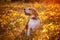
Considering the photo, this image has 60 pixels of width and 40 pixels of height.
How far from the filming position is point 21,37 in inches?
106

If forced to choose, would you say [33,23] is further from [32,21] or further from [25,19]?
[25,19]

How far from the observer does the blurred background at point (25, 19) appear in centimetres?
270

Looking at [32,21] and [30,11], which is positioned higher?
[30,11]

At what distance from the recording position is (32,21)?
2.76m

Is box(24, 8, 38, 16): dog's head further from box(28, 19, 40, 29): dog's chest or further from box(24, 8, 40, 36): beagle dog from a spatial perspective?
box(28, 19, 40, 29): dog's chest

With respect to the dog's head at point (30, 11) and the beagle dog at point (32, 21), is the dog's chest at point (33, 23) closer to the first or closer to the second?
the beagle dog at point (32, 21)

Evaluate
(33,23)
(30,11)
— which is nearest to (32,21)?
(33,23)

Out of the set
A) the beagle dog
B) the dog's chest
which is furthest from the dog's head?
the dog's chest

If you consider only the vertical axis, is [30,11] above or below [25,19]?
above

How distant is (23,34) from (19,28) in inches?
5.0

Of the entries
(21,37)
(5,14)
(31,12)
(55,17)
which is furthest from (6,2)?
(55,17)

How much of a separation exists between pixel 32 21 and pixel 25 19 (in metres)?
0.14

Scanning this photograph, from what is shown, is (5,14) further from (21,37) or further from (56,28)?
(56,28)

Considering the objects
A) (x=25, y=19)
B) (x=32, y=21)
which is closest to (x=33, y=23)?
(x=32, y=21)
